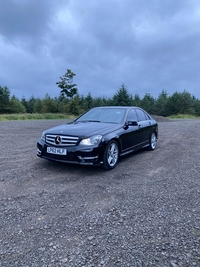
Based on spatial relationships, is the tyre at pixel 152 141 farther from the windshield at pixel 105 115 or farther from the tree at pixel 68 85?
the tree at pixel 68 85

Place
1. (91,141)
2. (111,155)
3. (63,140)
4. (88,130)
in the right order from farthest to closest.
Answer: (111,155), (88,130), (63,140), (91,141)

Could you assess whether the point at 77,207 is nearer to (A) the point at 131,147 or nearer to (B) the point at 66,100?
(A) the point at 131,147

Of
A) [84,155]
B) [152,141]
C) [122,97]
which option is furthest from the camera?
[122,97]

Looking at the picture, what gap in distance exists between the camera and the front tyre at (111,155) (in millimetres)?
4671

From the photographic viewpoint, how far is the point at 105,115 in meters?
5.94

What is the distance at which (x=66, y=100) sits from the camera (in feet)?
174

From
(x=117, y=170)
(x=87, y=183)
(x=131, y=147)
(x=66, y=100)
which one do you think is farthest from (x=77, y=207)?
(x=66, y=100)

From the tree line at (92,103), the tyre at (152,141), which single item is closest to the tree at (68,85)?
the tree line at (92,103)

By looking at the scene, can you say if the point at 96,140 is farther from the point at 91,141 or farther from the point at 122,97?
the point at 122,97

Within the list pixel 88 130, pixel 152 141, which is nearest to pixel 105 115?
pixel 88 130

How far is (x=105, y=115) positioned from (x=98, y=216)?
342 centimetres

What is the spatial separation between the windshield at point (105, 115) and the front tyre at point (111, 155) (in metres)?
0.86

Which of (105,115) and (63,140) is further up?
(105,115)

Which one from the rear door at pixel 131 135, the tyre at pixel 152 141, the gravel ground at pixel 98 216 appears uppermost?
the rear door at pixel 131 135
